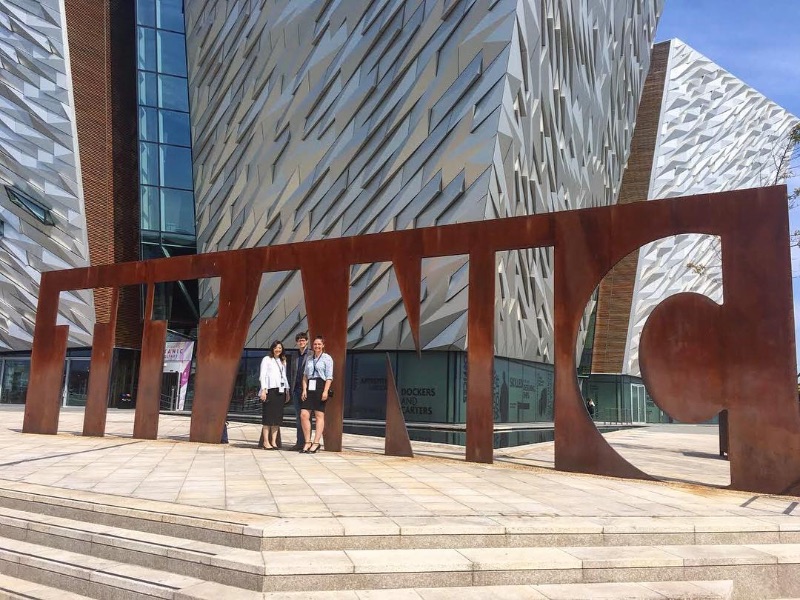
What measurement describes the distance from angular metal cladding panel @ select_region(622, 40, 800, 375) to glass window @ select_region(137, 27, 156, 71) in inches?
1069

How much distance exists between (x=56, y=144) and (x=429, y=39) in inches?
696

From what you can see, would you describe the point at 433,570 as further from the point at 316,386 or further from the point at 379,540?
the point at 316,386

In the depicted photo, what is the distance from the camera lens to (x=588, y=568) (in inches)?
179

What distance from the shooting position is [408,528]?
15.7ft

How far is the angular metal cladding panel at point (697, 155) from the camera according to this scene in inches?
1368

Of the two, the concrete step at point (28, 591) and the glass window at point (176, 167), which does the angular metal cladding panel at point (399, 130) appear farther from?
the concrete step at point (28, 591)

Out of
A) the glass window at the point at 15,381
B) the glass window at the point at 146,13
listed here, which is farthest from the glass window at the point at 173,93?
the glass window at the point at 15,381

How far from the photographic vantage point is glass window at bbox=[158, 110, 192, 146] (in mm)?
29250

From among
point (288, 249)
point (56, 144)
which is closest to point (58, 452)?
point (288, 249)

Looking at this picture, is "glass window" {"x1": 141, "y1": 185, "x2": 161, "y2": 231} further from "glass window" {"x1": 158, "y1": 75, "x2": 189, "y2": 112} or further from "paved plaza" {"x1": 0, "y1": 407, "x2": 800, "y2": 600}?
"paved plaza" {"x1": 0, "y1": 407, "x2": 800, "y2": 600}

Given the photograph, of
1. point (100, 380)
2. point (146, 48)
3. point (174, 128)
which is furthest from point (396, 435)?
point (146, 48)

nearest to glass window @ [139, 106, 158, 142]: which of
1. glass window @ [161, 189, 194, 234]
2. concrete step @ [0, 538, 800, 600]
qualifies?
glass window @ [161, 189, 194, 234]

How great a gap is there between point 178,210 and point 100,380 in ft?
A: 56.7

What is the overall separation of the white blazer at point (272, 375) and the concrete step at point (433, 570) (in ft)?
18.0
